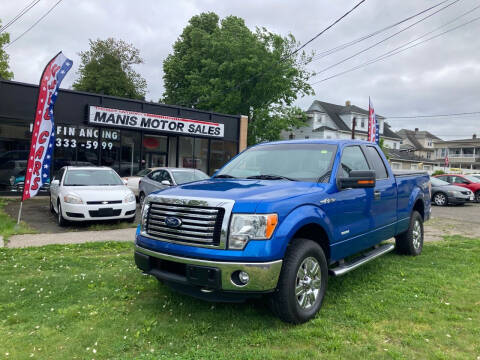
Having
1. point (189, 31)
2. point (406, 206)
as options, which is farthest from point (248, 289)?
point (189, 31)

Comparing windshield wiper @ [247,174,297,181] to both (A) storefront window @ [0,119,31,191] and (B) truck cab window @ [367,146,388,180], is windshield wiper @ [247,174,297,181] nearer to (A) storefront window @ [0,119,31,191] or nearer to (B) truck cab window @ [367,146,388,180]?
(B) truck cab window @ [367,146,388,180]

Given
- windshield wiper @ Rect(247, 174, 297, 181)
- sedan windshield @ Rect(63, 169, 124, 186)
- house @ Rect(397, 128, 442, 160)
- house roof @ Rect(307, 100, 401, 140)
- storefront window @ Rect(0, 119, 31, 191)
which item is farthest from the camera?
house @ Rect(397, 128, 442, 160)

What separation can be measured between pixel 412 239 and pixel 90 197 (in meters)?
7.05

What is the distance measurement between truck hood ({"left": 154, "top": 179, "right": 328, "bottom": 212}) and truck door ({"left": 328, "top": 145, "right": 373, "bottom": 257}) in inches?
12.5

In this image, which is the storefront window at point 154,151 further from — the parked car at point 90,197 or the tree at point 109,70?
the tree at point 109,70

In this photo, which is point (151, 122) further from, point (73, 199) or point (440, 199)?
point (440, 199)

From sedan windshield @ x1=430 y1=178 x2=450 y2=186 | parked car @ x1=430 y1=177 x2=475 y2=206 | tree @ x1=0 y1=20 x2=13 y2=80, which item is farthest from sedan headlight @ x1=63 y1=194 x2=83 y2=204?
tree @ x1=0 y1=20 x2=13 y2=80

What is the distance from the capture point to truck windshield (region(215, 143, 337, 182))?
426cm

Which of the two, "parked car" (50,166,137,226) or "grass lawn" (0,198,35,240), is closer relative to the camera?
"grass lawn" (0,198,35,240)

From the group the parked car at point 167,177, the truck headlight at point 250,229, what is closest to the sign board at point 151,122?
the parked car at point 167,177

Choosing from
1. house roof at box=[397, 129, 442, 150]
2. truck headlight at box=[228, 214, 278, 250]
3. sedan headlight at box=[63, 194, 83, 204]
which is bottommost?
sedan headlight at box=[63, 194, 83, 204]


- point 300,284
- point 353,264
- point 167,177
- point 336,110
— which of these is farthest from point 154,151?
point 336,110

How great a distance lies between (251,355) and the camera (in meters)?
2.91

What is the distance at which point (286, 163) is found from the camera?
452 centimetres
